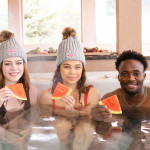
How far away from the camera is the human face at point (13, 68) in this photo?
101 inches

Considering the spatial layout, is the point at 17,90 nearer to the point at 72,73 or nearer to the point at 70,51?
the point at 72,73

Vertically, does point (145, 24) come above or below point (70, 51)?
above

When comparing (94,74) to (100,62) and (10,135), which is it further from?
(10,135)

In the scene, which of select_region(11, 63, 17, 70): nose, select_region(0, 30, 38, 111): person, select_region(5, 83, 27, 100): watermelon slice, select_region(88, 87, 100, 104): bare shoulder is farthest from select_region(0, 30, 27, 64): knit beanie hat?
select_region(88, 87, 100, 104): bare shoulder

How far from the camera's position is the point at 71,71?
8.57ft

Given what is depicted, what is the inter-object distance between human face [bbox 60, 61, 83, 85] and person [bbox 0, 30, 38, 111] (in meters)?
0.52

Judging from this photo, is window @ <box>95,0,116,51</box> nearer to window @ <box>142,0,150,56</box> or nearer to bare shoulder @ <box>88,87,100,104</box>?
window @ <box>142,0,150,56</box>

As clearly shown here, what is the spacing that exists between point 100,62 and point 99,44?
6446 millimetres

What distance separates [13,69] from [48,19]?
9.72 meters

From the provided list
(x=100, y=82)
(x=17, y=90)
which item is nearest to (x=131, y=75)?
(x=100, y=82)

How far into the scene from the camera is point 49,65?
4246mm

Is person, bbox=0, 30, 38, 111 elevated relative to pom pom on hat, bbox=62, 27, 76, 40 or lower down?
lower down

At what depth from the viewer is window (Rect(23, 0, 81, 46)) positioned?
11.1 metres

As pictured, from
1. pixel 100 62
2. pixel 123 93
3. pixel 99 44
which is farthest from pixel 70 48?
pixel 99 44
